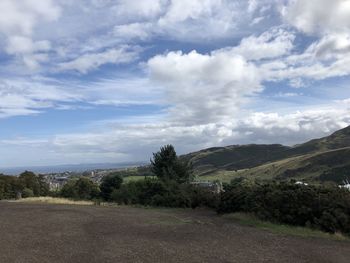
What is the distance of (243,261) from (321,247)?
127 inches

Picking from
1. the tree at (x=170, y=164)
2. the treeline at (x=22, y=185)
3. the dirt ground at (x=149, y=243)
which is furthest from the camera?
the treeline at (x=22, y=185)

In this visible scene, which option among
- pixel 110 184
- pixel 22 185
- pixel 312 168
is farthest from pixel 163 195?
pixel 312 168

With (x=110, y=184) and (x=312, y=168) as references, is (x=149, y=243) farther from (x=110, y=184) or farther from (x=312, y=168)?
(x=312, y=168)

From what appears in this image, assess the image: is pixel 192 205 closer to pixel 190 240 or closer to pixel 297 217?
pixel 297 217

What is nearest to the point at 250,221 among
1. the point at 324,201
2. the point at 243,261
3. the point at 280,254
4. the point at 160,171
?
the point at 324,201

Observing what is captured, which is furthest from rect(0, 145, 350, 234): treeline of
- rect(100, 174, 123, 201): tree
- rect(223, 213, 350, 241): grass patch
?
rect(100, 174, 123, 201): tree

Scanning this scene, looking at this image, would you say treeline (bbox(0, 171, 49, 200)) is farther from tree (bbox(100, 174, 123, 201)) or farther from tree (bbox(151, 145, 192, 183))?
tree (bbox(151, 145, 192, 183))

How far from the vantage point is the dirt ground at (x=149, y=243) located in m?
10.7

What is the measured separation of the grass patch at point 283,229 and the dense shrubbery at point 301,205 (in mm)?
430

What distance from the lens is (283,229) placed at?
52.7 ft

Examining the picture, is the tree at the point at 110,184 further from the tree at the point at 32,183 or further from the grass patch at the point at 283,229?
the grass patch at the point at 283,229

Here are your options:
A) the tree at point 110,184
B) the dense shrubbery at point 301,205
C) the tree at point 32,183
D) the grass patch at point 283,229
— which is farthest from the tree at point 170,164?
the tree at point 32,183

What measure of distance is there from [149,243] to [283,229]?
5.58m

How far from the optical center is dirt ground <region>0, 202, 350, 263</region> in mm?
10664
